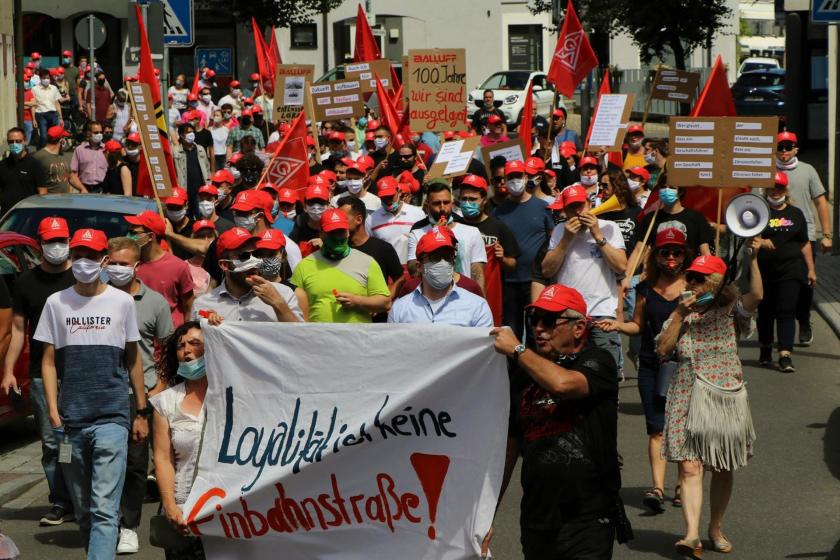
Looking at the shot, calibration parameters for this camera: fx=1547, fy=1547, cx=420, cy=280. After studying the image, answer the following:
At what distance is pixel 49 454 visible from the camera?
30.5 feet

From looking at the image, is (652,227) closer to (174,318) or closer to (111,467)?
(174,318)

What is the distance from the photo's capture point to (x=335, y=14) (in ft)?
172

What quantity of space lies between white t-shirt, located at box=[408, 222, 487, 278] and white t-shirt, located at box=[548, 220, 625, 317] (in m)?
0.57

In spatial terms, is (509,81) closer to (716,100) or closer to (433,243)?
(716,100)

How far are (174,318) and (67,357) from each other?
2.09m

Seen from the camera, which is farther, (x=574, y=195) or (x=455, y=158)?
(x=455, y=158)

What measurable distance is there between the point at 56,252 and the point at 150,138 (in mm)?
5220

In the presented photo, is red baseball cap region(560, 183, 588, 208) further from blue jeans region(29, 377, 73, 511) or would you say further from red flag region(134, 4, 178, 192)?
red flag region(134, 4, 178, 192)

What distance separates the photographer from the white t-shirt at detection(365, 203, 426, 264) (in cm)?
1166

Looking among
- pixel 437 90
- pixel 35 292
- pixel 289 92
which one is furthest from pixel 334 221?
pixel 289 92

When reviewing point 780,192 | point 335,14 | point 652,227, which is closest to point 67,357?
point 652,227

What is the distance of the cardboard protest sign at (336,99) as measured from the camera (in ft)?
61.6

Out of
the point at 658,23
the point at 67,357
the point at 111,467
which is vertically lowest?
the point at 111,467

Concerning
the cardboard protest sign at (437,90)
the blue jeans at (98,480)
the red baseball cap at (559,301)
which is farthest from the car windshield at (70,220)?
the red baseball cap at (559,301)
